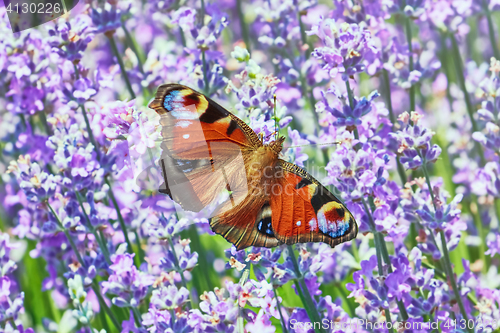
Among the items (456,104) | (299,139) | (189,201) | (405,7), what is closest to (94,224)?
(189,201)

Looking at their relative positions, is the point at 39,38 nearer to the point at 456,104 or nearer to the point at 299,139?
the point at 299,139

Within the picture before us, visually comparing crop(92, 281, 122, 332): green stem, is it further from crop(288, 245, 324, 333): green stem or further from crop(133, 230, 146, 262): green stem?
crop(288, 245, 324, 333): green stem

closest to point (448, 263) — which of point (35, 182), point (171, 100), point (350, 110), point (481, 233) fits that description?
point (350, 110)

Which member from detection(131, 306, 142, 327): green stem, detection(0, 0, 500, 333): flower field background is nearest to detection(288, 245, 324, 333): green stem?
detection(0, 0, 500, 333): flower field background

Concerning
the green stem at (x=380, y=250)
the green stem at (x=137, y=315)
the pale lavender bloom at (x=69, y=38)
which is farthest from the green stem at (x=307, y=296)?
the pale lavender bloom at (x=69, y=38)

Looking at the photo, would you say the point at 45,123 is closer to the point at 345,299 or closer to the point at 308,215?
the point at 308,215

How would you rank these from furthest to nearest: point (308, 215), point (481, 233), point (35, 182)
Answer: point (481, 233) < point (35, 182) < point (308, 215)

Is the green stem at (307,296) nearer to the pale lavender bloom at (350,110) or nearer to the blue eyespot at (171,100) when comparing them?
the pale lavender bloom at (350,110)
